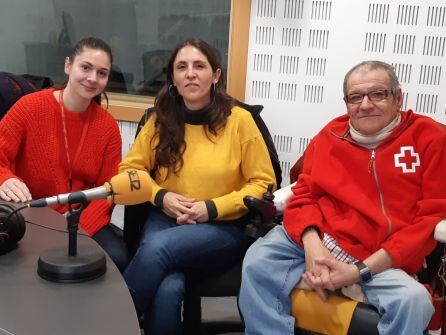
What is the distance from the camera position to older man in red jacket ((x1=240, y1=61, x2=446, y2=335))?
180 centimetres

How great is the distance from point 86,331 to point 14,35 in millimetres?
3031

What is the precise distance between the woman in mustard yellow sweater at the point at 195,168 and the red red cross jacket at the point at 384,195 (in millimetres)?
272

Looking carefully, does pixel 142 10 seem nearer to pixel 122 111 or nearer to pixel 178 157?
pixel 122 111

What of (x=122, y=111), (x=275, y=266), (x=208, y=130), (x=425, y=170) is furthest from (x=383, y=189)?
(x=122, y=111)

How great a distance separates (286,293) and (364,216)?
0.42 m

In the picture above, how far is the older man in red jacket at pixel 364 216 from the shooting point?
5.92 feet

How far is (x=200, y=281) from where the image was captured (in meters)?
2.01

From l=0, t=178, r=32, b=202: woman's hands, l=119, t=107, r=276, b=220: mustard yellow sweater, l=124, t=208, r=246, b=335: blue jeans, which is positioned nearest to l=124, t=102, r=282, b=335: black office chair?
l=124, t=208, r=246, b=335: blue jeans

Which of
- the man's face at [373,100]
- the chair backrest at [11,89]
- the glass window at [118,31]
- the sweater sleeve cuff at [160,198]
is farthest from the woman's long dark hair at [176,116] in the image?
the chair backrest at [11,89]

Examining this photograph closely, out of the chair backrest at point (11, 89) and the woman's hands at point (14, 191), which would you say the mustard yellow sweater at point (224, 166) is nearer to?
the woman's hands at point (14, 191)

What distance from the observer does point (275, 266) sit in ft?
6.31

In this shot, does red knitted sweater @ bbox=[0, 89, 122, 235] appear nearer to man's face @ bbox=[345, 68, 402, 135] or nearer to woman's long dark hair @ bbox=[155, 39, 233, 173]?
woman's long dark hair @ bbox=[155, 39, 233, 173]

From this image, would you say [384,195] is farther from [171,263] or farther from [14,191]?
[14,191]

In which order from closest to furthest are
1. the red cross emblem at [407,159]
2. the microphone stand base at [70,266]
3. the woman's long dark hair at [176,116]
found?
the microphone stand base at [70,266]
the red cross emblem at [407,159]
the woman's long dark hair at [176,116]
